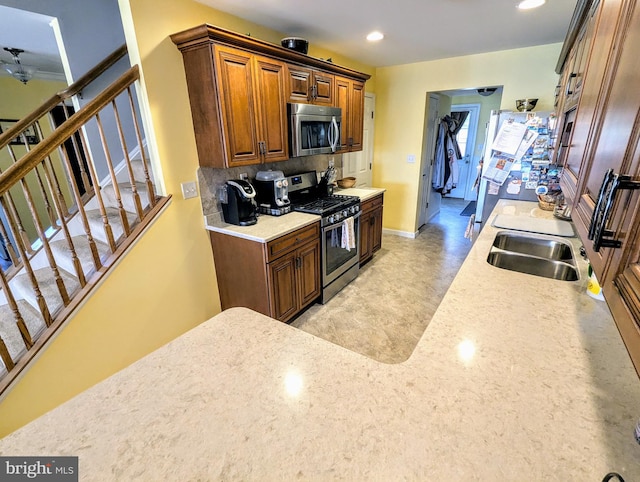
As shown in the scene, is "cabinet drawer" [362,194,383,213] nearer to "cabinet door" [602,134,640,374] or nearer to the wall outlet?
the wall outlet

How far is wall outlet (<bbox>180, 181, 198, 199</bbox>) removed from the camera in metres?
2.28

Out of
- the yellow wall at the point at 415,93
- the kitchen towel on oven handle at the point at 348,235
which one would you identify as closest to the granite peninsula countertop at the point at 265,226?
the kitchen towel on oven handle at the point at 348,235

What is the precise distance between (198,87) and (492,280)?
222 cm

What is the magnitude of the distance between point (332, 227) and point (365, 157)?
7.18 ft

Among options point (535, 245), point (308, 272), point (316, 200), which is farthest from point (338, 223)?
point (535, 245)

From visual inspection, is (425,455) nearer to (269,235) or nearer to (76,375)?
(269,235)

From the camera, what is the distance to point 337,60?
3.67 metres

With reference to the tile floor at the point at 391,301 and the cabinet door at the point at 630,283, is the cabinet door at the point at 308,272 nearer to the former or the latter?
the tile floor at the point at 391,301

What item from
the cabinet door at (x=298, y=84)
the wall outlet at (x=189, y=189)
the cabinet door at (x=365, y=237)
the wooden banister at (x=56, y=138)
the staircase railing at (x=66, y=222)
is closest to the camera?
the wooden banister at (x=56, y=138)

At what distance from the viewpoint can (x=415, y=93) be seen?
423 centimetres

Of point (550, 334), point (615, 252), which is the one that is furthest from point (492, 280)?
point (615, 252)

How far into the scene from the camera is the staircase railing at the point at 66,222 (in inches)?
63.2

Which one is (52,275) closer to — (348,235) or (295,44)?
(348,235)

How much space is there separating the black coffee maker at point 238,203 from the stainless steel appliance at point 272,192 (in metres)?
0.23
